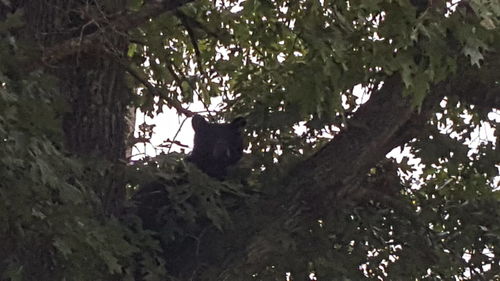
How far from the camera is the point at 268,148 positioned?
7.69 meters

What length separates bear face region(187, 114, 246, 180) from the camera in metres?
8.32

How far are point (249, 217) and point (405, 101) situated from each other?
1.23 meters

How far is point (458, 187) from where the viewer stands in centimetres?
782

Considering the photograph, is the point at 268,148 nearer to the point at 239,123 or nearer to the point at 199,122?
the point at 239,123

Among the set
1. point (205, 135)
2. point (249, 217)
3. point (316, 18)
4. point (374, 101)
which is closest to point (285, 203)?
point (249, 217)

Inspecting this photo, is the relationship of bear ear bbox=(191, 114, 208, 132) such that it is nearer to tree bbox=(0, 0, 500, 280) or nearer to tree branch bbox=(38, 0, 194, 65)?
tree bbox=(0, 0, 500, 280)

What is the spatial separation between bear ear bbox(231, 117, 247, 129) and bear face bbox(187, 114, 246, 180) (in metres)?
0.06

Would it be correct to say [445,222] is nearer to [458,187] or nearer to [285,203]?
[458,187]

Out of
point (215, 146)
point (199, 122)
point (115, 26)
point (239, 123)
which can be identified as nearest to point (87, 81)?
point (115, 26)

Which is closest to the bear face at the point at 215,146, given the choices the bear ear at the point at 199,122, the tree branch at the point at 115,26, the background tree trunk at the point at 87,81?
the bear ear at the point at 199,122

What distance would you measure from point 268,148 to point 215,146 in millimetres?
913

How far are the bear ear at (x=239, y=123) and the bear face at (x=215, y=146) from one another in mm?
60

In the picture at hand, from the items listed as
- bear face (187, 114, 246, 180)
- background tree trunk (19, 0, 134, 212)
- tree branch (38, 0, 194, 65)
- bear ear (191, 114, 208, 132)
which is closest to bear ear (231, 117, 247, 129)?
bear face (187, 114, 246, 180)

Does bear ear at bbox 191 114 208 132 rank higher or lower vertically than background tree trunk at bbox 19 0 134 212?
higher
